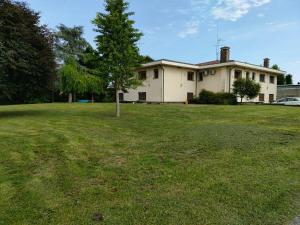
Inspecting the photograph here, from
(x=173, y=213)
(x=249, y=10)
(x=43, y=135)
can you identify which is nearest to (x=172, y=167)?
(x=173, y=213)

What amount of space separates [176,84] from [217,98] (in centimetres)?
487

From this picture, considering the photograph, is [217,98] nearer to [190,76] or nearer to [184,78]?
[184,78]

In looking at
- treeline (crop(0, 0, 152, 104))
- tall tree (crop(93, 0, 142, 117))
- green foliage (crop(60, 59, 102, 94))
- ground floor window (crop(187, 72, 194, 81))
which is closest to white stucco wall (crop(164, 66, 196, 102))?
ground floor window (crop(187, 72, 194, 81))

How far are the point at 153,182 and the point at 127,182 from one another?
466 mm

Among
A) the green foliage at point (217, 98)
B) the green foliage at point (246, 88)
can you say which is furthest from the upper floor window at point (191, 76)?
the green foliage at point (246, 88)

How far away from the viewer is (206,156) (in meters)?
6.70

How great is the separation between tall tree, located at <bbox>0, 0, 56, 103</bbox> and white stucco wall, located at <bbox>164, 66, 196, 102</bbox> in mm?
16312

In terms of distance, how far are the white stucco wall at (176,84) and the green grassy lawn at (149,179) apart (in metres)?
21.6

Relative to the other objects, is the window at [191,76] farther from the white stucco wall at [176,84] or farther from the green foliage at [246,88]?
the green foliage at [246,88]

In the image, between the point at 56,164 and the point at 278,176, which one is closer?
the point at 278,176

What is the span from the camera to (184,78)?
32.1 metres

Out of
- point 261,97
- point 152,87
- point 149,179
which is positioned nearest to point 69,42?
point 152,87

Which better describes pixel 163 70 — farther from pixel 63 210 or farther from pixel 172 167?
pixel 63 210

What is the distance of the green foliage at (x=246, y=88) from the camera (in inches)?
1089
